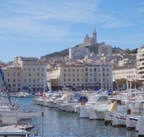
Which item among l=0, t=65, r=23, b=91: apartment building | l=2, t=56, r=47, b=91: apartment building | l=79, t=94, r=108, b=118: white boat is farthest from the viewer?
l=2, t=56, r=47, b=91: apartment building

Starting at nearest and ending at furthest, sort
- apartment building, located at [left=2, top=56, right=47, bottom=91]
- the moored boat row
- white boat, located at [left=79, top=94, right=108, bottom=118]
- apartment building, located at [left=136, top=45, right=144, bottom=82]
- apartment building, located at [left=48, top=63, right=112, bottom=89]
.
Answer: the moored boat row
white boat, located at [left=79, top=94, right=108, bottom=118]
apartment building, located at [left=136, top=45, right=144, bottom=82]
apartment building, located at [left=48, top=63, right=112, bottom=89]
apartment building, located at [left=2, top=56, right=47, bottom=91]

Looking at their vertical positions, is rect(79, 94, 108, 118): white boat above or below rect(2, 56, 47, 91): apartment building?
below

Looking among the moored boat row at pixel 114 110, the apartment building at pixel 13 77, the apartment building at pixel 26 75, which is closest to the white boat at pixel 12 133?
the moored boat row at pixel 114 110

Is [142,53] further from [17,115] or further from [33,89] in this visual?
[17,115]

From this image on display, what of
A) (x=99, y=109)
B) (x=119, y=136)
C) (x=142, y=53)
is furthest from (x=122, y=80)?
(x=119, y=136)

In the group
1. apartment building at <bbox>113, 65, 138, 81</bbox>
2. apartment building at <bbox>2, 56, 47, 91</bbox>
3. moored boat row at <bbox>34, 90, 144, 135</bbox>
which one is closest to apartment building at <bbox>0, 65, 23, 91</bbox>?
apartment building at <bbox>2, 56, 47, 91</bbox>

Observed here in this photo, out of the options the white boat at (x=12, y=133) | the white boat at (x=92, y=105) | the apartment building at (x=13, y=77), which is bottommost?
the white boat at (x=12, y=133)

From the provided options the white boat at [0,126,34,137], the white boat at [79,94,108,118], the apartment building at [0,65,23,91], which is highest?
the apartment building at [0,65,23,91]

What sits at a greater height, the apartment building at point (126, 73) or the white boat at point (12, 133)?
the apartment building at point (126, 73)

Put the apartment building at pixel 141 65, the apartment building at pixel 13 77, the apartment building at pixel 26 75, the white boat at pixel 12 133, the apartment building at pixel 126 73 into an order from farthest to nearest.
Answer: the apartment building at pixel 26 75 → the apartment building at pixel 13 77 → the apartment building at pixel 126 73 → the apartment building at pixel 141 65 → the white boat at pixel 12 133

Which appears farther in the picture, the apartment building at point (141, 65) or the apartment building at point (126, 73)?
the apartment building at point (126, 73)

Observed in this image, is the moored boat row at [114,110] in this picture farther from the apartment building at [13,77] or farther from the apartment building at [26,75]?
the apartment building at [13,77]

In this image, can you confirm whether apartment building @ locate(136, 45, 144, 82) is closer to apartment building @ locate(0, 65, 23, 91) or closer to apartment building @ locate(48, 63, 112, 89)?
apartment building @ locate(48, 63, 112, 89)

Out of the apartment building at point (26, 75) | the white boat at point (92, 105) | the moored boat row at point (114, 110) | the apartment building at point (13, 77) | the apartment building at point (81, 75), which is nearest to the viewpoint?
the moored boat row at point (114, 110)
